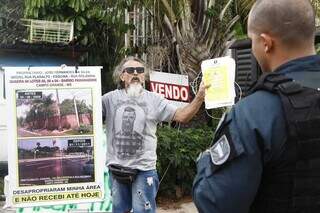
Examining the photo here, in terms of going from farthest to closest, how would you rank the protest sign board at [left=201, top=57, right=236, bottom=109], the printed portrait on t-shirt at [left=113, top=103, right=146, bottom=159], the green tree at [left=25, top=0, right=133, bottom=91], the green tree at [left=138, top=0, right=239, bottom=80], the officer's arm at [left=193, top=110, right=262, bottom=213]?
the green tree at [left=25, top=0, right=133, bottom=91]
the green tree at [left=138, top=0, right=239, bottom=80]
the printed portrait on t-shirt at [left=113, top=103, right=146, bottom=159]
the protest sign board at [left=201, top=57, right=236, bottom=109]
the officer's arm at [left=193, top=110, right=262, bottom=213]

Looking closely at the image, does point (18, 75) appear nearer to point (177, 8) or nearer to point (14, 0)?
point (177, 8)

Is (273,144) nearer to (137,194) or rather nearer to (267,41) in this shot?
(267,41)

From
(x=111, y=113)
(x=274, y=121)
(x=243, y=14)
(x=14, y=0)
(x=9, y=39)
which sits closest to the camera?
(x=274, y=121)

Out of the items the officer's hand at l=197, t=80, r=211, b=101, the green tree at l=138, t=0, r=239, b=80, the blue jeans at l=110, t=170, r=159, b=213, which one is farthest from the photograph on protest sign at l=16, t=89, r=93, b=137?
the green tree at l=138, t=0, r=239, b=80

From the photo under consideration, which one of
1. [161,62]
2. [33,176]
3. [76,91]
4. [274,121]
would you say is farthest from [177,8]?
[274,121]

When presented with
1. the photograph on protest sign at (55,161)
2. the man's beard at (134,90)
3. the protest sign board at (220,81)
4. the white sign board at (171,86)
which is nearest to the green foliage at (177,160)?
the white sign board at (171,86)

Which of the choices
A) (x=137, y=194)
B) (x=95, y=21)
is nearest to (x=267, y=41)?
(x=137, y=194)

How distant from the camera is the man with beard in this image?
14.0ft

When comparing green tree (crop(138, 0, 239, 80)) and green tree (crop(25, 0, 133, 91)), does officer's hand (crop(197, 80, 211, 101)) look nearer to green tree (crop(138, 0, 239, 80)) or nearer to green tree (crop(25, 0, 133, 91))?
green tree (crop(138, 0, 239, 80))

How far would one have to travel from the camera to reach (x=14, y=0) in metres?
12.0

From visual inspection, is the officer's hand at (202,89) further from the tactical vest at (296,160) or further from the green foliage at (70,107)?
the tactical vest at (296,160)

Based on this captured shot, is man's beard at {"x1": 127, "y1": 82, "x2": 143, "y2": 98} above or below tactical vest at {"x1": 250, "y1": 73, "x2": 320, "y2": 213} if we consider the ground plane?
above

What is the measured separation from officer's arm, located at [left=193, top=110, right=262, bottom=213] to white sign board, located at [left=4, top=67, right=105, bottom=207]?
2946 mm

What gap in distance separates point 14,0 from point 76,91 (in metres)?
8.21
